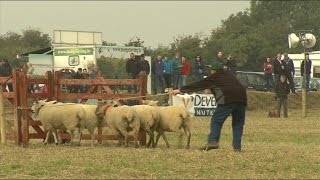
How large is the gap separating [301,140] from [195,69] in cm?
1299

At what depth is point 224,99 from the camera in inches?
544

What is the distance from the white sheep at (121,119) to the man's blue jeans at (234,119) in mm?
1677

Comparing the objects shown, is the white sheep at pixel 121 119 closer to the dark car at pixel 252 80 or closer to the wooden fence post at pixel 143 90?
the wooden fence post at pixel 143 90

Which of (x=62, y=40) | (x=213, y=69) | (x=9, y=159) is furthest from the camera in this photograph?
(x=62, y=40)

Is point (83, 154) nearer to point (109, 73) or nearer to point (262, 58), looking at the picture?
point (109, 73)

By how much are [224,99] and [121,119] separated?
2213 millimetres

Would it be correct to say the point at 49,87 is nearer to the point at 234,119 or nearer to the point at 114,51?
the point at 234,119

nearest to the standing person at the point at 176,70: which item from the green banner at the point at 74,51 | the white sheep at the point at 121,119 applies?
the green banner at the point at 74,51

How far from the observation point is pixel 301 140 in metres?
18.0

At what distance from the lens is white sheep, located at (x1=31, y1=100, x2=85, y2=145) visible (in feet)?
48.1

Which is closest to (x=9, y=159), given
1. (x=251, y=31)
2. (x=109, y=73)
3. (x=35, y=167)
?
(x=35, y=167)

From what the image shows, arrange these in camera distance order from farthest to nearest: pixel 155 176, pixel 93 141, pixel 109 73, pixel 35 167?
pixel 109 73
pixel 93 141
pixel 35 167
pixel 155 176

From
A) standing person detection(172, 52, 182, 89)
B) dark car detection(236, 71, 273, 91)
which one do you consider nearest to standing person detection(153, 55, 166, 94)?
standing person detection(172, 52, 182, 89)

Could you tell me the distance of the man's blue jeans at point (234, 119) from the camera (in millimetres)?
13867
